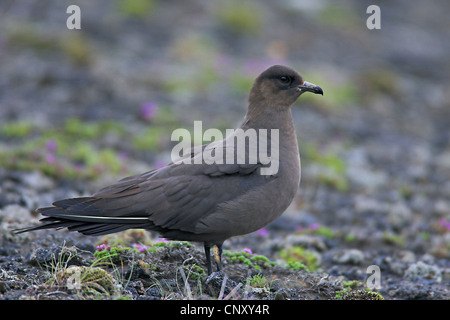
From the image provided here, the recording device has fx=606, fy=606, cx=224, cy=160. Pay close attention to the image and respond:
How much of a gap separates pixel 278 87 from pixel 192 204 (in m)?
1.52

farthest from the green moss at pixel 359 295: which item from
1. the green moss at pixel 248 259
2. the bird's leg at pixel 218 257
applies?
the bird's leg at pixel 218 257

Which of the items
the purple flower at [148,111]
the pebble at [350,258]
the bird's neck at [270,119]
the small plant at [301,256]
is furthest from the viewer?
the purple flower at [148,111]

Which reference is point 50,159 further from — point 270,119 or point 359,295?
point 359,295

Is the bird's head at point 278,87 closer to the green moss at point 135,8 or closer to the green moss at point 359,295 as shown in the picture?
the green moss at point 359,295

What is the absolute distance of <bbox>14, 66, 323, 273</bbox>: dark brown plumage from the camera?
4961 mm

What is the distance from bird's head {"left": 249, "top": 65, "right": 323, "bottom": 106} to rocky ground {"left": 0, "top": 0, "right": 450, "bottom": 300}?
4.77 feet

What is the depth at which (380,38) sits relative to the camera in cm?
1705

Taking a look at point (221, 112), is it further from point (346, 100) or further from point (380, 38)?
point (380, 38)

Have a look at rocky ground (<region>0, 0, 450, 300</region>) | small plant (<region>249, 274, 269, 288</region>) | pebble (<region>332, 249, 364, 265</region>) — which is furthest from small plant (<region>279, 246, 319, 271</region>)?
small plant (<region>249, 274, 269, 288</region>)

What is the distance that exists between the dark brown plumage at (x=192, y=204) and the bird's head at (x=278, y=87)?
2.36ft

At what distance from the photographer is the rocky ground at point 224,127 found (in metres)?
5.16

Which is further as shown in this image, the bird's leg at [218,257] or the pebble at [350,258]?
the pebble at [350,258]

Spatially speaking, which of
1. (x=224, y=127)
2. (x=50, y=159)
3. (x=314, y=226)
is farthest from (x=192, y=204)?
(x=224, y=127)

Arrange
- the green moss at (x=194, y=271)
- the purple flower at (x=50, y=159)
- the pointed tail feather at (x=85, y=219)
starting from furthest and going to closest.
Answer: the purple flower at (x=50, y=159)
the green moss at (x=194, y=271)
the pointed tail feather at (x=85, y=219)
